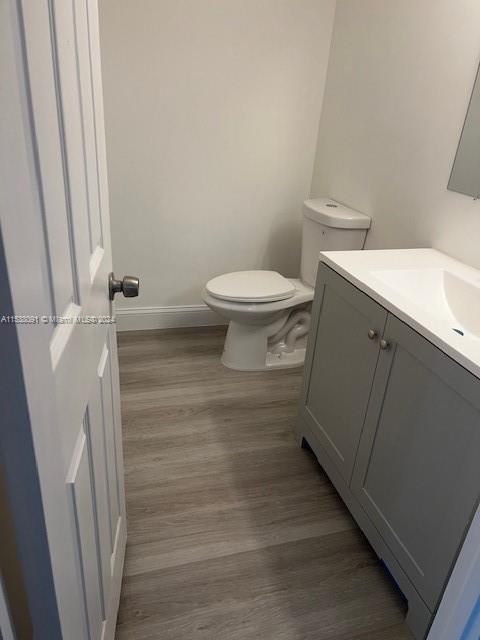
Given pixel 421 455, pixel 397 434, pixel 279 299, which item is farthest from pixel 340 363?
pixel 279 299

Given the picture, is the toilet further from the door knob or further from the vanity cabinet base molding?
the door knob

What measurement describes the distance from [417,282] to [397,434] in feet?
1.73

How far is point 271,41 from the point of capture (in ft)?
8.00

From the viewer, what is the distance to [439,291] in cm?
158

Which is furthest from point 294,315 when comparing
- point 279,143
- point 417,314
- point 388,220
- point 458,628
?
point 458,628

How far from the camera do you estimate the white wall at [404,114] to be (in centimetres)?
165

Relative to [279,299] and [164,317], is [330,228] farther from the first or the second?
[164,317]

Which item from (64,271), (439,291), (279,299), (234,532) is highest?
(64,271)

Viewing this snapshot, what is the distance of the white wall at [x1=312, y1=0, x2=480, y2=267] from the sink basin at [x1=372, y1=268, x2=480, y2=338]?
16 centimetres

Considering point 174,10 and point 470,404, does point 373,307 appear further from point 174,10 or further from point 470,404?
point 174,10

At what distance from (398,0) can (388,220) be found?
2.84 ft

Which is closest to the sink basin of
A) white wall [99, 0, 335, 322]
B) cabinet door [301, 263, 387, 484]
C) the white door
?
cabinet door [301, 263, 387, 484]

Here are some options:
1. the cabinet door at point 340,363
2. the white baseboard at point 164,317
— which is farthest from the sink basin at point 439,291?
the white baseboard at point 164,317

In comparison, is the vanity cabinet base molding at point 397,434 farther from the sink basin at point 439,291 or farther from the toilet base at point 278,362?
the toilet base at point 278,362
